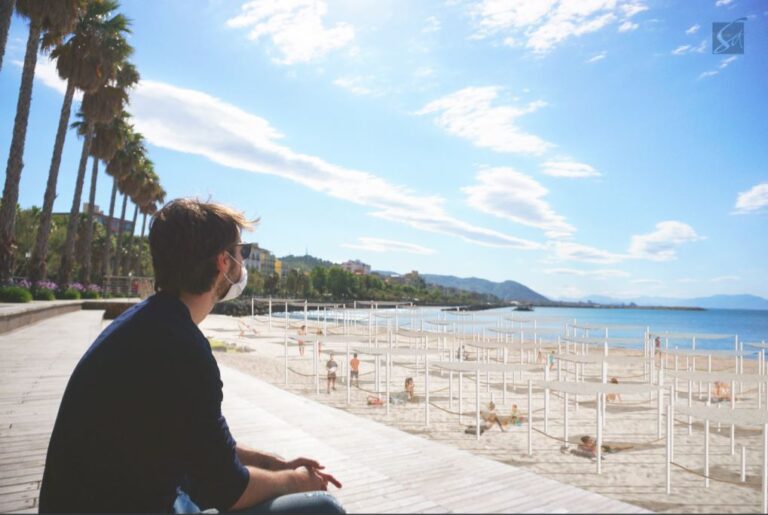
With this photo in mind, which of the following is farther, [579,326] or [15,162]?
[579,326]

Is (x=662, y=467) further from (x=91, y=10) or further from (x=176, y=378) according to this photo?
(x=91, y=10)

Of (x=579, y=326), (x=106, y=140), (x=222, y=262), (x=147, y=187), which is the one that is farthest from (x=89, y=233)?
(x=222, y=262)

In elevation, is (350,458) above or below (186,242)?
below

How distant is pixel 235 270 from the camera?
1919 millimetres

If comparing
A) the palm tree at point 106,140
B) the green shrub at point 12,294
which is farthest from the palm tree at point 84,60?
the palm tree at point 106,140

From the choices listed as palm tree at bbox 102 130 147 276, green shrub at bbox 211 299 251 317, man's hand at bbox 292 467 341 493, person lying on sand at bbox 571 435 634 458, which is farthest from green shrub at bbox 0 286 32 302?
green shrub at bbox 211 299 251 317

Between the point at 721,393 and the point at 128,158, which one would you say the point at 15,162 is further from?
the point at 721,393

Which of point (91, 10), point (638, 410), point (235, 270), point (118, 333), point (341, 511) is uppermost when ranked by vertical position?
point (91, 10)

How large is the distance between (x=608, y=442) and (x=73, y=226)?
94.5 ft

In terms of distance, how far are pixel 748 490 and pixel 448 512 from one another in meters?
7.36

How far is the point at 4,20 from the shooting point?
14.5m

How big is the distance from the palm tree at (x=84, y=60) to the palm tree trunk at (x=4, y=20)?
7394mm

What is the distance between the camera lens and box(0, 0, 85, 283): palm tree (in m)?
16.6

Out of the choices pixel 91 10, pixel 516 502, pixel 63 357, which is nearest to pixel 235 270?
pixel 516 502
